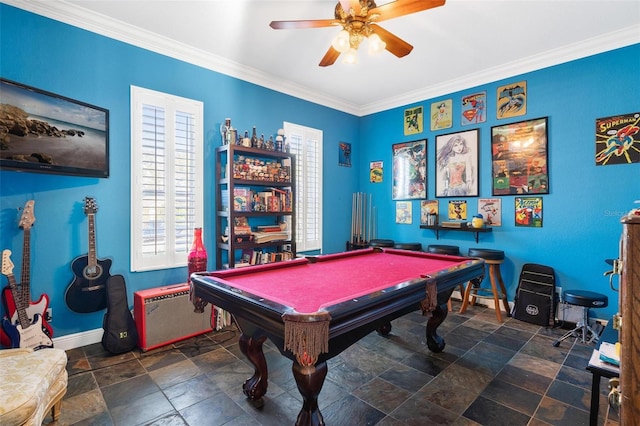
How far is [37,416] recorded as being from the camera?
149cm

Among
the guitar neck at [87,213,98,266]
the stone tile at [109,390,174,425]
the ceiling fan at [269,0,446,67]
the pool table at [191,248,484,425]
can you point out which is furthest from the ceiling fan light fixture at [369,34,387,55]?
the stone tile at [109,390,174,425]

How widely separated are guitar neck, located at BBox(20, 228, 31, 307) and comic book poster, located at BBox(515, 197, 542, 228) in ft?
17.0

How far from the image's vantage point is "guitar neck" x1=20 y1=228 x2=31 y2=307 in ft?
8.21

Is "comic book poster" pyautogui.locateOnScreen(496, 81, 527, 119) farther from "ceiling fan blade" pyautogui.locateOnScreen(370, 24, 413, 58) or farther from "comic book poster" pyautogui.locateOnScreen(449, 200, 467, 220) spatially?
"ceiling fan blade" pyautogui.locateOnScreen(370, 24, 413, 58)

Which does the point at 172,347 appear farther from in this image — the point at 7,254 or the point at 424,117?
the point at 424,117

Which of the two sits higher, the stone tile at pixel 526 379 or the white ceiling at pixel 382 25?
the white ceiling at pixel 382 25

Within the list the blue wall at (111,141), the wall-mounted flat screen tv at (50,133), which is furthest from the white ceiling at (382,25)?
the wall-mounted flat screen tv at (50,133)

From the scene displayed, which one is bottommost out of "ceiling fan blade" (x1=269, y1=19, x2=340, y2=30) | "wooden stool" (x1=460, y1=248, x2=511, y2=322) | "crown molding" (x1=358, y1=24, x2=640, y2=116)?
"wooden stool" (x1=460, y1=248, x2=511, y2=322)

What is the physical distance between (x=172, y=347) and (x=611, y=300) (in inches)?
181

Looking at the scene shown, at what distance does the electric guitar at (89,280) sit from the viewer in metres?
2.79

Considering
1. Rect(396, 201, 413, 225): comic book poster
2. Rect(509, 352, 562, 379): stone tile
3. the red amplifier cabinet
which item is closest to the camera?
Rect(509, 352, 562, 379): stone tile

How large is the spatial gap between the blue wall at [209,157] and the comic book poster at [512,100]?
0.22 ft

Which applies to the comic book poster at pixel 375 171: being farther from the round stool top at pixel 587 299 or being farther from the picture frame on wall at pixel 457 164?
the round stool top at pixel 587 299

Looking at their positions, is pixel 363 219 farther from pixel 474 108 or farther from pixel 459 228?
pixel 474 108
